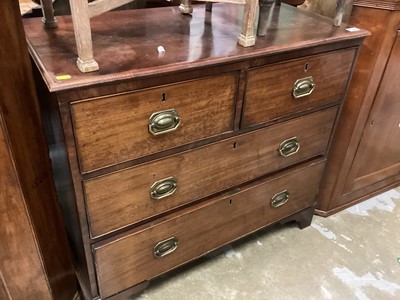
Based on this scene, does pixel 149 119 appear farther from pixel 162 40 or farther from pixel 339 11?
pixel 339 11

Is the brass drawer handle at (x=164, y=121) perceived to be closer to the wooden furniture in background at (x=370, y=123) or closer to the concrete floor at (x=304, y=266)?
the concrete floor at (x=304, y=266)

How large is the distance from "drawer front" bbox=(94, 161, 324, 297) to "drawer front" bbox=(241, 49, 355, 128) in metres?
0.29

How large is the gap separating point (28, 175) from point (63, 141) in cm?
16

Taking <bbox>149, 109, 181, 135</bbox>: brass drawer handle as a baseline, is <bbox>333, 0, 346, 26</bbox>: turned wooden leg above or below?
above

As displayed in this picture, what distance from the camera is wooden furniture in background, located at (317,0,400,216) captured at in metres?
1.37

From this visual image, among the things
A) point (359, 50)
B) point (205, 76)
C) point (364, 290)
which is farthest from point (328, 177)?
point (205, 76)

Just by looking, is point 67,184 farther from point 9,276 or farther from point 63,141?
point 9,276

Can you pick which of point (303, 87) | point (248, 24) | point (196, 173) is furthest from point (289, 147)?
point (248, 24)

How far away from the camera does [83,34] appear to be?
0.85 metres

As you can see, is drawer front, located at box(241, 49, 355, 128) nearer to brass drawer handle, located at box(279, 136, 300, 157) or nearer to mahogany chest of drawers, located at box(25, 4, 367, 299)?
mahogany chest of drawers, located at box(25, 4, 367, 299)

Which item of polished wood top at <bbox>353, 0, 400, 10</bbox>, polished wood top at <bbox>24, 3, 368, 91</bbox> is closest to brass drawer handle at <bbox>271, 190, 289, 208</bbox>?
polished wood top at <bbox>24, 3, 368, 91</bbox>

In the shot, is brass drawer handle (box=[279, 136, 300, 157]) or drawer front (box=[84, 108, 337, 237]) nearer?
drawer front (box=[84, 108, 337, 237])

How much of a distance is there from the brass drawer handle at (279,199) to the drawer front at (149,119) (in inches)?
19.6

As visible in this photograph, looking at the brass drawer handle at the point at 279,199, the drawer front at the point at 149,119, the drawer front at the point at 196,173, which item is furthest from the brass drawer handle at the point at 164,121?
the brass drawer handle at the point at 279,199
